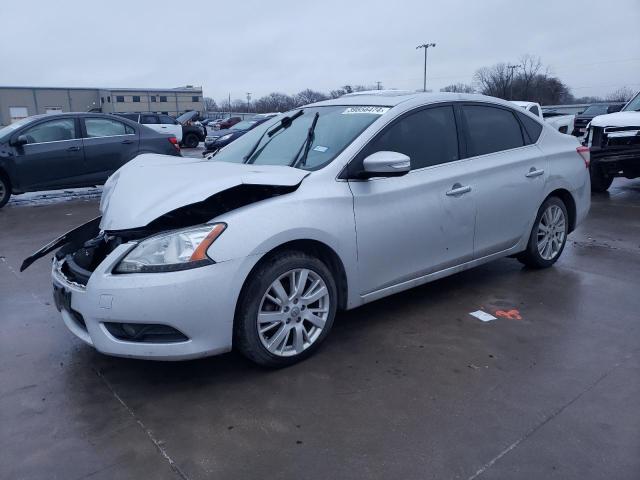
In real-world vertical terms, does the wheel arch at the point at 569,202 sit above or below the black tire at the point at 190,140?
above

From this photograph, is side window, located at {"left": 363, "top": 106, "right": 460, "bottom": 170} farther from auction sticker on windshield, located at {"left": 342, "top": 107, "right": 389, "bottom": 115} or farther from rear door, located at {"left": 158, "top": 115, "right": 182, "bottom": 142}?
rear door, located at {"left": 158, "top": 115, "right": 182, "bottom": 142}

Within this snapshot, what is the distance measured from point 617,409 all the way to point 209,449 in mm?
2091

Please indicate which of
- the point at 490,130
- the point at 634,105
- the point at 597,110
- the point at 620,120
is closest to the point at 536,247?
the point at 490,130

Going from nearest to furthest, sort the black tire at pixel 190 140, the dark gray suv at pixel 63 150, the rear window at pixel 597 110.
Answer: the dark gray suv at pixel 63 150, the black tire at pixel 190 140, the rear window at pixel 597 110

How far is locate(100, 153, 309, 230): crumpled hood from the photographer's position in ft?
9.87

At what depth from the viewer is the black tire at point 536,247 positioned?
478cm

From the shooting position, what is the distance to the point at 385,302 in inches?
171

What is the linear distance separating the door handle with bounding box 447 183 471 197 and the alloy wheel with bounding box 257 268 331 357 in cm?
129

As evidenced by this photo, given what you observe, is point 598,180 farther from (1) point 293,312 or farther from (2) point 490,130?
(1) point 293,312

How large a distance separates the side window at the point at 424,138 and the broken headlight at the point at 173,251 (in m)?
1.31

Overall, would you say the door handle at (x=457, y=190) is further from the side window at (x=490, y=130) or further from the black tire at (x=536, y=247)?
the black tire at (x=536, y=247)

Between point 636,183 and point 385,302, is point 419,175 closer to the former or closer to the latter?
point 385,302

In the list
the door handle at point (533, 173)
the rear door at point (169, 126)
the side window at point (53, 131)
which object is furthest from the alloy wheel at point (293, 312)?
the rear door at point (169, 126)

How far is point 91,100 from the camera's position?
7281 cm
